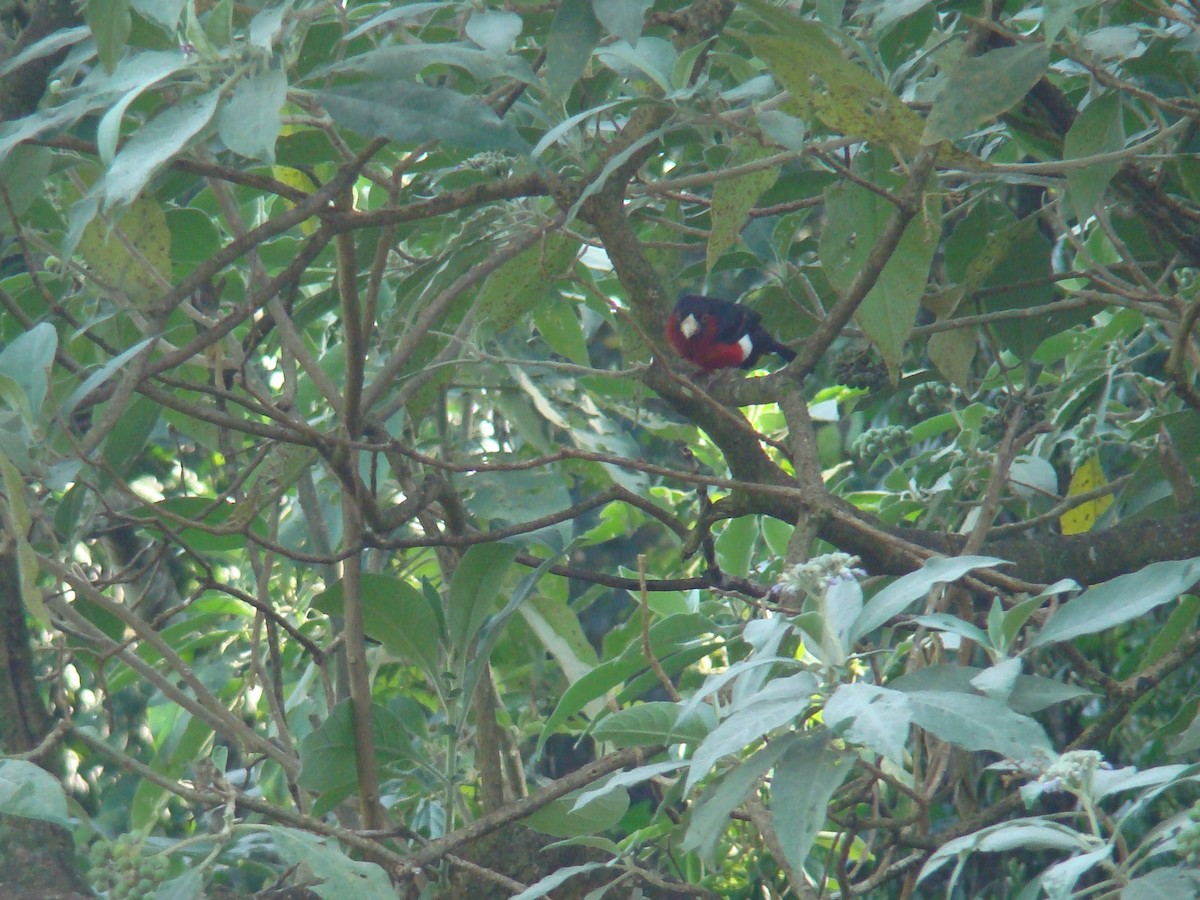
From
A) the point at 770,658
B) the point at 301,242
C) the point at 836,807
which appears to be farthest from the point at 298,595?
the point at 770,658

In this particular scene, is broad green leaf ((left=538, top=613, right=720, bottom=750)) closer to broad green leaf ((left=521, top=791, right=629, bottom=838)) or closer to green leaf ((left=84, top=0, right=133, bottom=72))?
broad green leaf ((left=521, top=791, right=629, bottom=838))

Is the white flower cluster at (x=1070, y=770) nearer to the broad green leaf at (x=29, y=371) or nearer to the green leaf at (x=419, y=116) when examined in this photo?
the green leaf at (x=419, y=116)

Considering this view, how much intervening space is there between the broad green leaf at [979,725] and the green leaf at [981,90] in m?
0.69

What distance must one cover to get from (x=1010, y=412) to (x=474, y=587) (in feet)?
3.35

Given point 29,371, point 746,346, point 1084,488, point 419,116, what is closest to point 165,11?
point 419,116

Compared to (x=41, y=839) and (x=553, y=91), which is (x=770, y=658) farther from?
(x=41, y=839)

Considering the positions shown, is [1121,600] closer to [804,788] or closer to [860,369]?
[804,788]

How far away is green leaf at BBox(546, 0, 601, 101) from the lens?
1.48 meters

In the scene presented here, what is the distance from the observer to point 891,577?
182 cm

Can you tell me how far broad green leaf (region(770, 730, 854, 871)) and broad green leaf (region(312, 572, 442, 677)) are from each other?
2.71ft

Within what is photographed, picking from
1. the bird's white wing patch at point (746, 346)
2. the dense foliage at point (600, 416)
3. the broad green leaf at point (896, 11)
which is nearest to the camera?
the dense foliage at point (600, 416)

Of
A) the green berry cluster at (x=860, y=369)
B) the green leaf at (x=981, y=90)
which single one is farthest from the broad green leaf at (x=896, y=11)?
the green berry cluster at (x=860, y=369)

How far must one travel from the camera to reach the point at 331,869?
125 cm

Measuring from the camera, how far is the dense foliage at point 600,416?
1.20 meters
